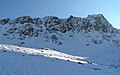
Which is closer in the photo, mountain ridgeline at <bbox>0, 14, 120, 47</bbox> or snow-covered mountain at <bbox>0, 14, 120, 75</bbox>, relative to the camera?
snow-covered mountain at <bbox>0, 14, 120, 75</bbox>

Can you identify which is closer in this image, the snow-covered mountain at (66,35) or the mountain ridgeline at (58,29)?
the snow-covered mountain at (66,35)

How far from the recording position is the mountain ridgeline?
288 ft

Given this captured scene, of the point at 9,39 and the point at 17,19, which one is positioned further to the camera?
the point at 17,19

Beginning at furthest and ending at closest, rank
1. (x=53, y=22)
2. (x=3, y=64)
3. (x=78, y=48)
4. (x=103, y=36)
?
(x=53, y=22) < (x=103, y=36) < (x=78, y=48) < (x=3, y=64)

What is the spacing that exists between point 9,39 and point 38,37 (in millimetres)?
11277

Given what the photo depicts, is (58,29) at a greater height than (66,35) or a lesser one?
greater

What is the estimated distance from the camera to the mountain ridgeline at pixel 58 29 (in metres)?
87.8

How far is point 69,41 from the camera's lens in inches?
Answer: 3433

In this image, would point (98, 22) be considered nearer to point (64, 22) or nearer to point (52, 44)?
point (64, 22)

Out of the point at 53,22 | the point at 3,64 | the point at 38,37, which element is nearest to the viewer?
the point at 3,64

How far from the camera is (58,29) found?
97.8 m

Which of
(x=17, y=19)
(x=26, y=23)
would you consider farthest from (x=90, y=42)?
(x=17, y=19)

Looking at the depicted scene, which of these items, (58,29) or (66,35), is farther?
(58,29)

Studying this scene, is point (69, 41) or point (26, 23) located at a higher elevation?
point (26, 23)
